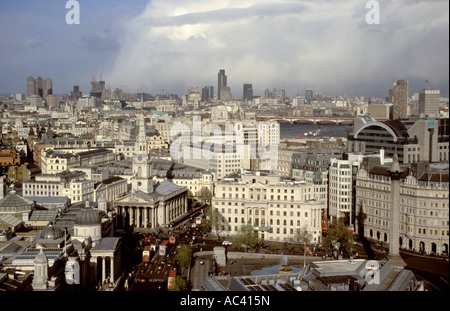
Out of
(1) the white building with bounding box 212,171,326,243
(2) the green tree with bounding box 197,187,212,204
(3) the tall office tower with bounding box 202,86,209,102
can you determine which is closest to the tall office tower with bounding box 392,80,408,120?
(2) the green tree with bounding box 197,187,212,204

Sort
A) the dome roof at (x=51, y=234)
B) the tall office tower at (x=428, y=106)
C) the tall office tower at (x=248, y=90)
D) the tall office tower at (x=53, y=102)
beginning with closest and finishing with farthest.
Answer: the dome roof at (x=51, y=234)
the tall office tower at (x=428, y=106)
the tall office tower at (x=248, y=90)
the tall office tower at (x=53, y=102)

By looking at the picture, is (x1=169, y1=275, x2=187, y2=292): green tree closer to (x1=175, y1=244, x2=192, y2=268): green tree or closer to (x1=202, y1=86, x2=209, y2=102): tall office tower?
(x1=175, y1=244, x2=192, y2=268): green tree

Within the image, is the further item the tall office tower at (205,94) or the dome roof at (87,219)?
the tall office tower at (205,94)

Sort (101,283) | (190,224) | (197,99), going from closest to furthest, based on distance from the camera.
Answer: (101,283) → (190,224) → (197,99)

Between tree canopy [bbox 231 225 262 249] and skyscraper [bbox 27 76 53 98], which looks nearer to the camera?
tree canopy [bbox 231 225 262 249]

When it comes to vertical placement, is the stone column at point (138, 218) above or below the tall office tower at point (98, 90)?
below

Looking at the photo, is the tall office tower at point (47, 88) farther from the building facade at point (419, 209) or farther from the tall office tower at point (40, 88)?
the building facade at point (419, 209)

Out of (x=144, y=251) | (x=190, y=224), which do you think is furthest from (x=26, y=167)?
(x=144, y=251)

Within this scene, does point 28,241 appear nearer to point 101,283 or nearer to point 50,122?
point 101,283

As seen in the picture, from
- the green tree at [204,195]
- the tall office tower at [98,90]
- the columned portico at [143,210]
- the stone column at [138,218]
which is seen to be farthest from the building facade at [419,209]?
the tall office tower at [98,90]

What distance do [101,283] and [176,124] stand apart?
3920 cm

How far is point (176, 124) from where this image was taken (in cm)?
5459

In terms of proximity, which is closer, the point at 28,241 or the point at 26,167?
the point at 28,241
